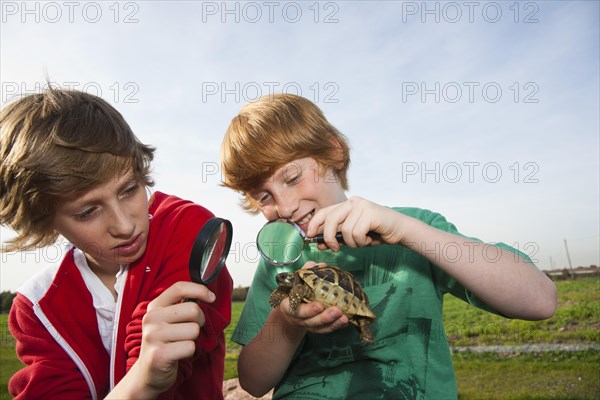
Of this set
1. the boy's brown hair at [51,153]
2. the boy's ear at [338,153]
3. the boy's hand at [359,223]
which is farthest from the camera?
the boy's ear at [338,153]

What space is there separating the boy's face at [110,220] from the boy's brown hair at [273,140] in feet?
2.97

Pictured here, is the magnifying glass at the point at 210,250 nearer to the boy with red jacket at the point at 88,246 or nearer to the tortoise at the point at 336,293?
the boy with red jacket at the point at 88,246

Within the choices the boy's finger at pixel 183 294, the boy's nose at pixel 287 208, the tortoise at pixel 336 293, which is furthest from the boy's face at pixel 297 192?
the boy's finger at pixel 183 294

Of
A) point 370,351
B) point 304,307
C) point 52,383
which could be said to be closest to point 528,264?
point 370,351

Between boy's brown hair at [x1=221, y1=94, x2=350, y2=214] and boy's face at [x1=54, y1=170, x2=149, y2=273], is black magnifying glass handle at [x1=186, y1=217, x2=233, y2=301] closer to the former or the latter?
boy's face at [x1=54, y1=170, x2=149, y2=273]

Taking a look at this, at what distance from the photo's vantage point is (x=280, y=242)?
3.42 meters

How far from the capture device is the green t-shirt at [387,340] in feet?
9.36

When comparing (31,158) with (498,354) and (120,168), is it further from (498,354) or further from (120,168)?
(498,354)

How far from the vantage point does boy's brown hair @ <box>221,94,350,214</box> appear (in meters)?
3.46

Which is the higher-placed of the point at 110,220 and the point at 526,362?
the point at 110,220

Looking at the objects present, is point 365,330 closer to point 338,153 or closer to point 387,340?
point 387,340

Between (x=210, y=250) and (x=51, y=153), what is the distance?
1.49 m

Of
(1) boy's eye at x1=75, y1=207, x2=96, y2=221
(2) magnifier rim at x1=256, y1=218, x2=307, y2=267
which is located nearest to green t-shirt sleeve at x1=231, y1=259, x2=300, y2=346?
(2) magnifier rim at x1=256, y1=218, x2=307, y2=267

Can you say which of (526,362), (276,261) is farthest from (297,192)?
(526,362)
